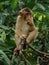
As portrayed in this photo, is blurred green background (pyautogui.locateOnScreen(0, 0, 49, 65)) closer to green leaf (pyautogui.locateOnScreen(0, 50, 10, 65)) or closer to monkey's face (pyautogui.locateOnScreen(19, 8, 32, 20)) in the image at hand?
green leaf (pyautogui.locateOnScreen(0, 50, 10, 65))

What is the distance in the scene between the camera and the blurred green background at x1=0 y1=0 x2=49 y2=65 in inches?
134

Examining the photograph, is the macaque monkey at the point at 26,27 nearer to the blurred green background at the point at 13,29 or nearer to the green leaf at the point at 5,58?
the blurred green background at the point at 13,29

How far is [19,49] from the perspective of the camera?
276 cm

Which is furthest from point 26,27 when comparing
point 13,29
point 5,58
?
point 5,58

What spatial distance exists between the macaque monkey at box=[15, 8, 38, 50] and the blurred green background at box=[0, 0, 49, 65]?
0.09 m

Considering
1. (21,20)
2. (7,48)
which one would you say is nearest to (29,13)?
(21,20)

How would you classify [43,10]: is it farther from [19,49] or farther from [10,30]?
[19,49]

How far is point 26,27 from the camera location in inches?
142

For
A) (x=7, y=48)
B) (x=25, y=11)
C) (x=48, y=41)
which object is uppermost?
(x=25, y=11)

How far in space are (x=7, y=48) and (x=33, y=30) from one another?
38 cm

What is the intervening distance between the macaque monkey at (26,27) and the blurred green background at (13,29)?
9 centimetres

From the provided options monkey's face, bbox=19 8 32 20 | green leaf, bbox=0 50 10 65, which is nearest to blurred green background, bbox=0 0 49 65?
green leaf, bbox=0 50 10 65

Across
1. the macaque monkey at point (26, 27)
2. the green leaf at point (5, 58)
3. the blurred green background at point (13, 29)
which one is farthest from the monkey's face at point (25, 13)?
the green leaf at point (5, 58)

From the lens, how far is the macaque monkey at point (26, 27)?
336 cm
